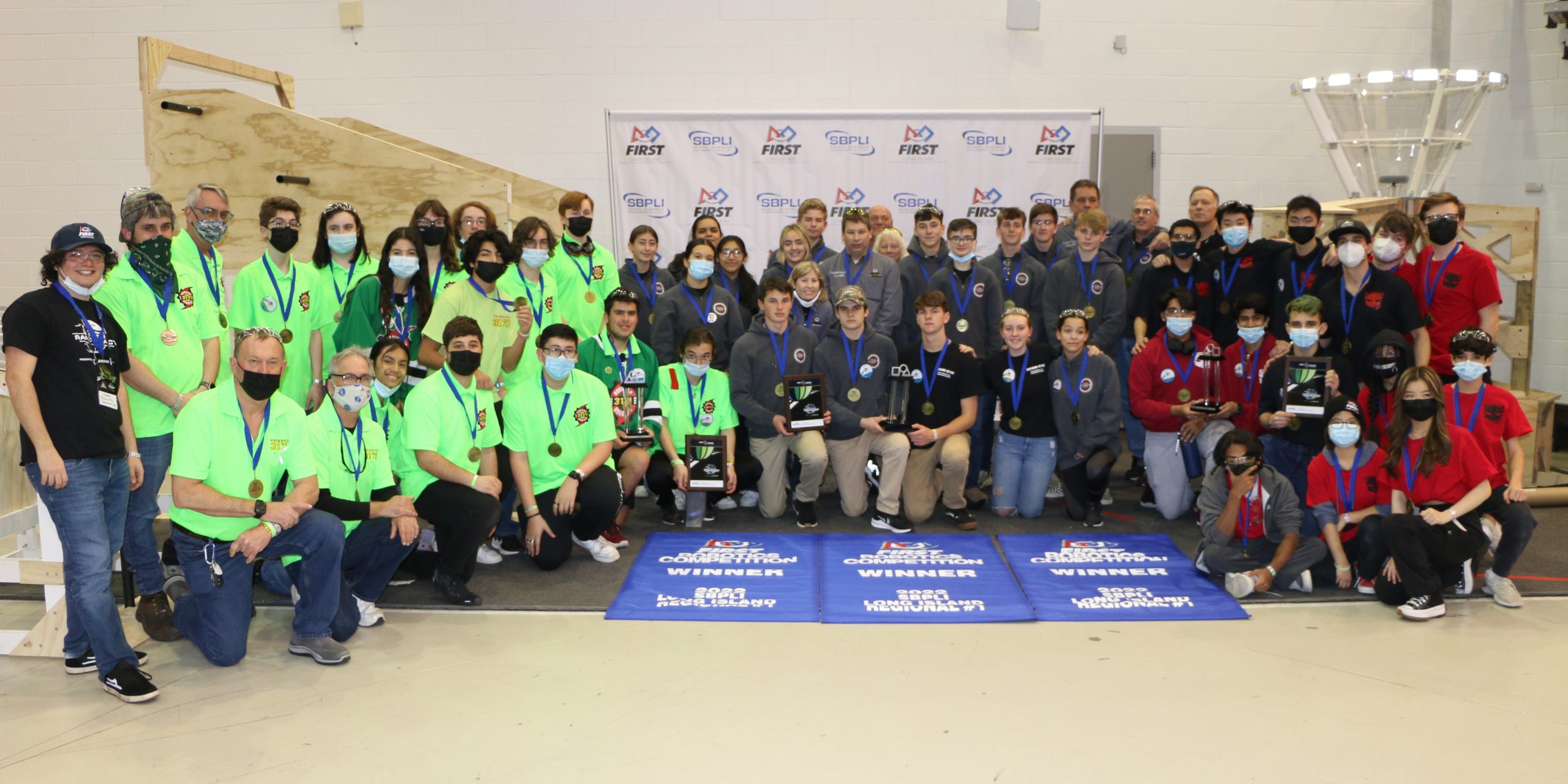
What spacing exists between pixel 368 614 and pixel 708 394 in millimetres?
2252

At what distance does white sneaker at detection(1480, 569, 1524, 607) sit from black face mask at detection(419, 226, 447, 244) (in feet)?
17.7

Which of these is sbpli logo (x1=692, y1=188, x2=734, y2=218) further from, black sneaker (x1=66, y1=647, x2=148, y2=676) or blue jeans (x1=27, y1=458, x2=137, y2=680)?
black sneaker (x1=66, y1=647, x2=148, y2=676)

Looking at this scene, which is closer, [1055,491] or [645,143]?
[1055,491]

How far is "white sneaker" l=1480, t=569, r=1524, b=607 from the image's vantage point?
191 inches

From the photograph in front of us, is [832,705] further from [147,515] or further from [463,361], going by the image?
[147,515]

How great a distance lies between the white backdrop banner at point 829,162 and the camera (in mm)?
8461

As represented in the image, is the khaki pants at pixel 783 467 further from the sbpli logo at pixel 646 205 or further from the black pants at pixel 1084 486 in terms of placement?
the sbpli logo at pixel 646 205

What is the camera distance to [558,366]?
5266 mm

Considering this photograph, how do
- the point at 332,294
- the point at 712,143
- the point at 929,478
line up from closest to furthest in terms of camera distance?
the point at 332,294 < the point at 929,478 < the point at 712,143

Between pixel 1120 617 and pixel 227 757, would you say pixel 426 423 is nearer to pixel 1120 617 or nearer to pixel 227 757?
pixel 227 757

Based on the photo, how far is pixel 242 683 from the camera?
4039 millimetres

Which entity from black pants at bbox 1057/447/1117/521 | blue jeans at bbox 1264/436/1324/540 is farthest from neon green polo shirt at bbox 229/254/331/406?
blue jeans at bbox 1264/436/1324/540

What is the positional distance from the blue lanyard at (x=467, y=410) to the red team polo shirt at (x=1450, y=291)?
4958 millimetres

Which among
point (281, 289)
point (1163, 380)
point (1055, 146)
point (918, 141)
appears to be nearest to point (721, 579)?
point (281, 289)
